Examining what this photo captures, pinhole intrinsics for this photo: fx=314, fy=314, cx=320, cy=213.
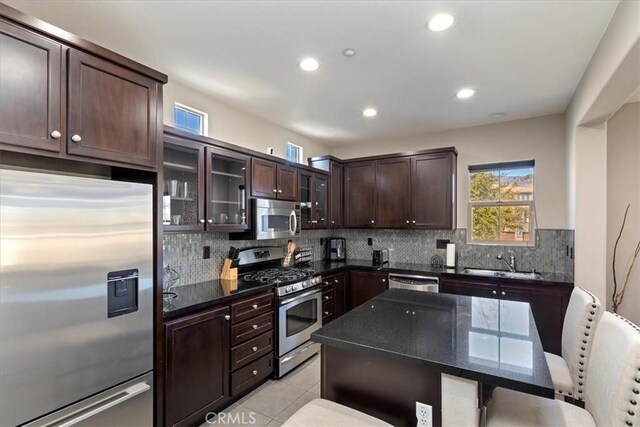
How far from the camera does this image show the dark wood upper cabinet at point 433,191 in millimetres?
4090

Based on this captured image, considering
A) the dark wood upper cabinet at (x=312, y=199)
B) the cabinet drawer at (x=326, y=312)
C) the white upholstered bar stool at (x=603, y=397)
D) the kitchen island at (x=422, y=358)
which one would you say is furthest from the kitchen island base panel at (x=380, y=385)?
the dark wood upper cabinet at (x=312, y=199)

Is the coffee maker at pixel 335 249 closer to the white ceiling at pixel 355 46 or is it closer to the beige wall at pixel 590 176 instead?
the white ceiling at pixel 355 46

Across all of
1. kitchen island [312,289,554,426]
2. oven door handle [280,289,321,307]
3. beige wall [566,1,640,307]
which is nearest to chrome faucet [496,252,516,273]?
beige wall [566,1,640,307]

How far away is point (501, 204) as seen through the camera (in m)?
4.11

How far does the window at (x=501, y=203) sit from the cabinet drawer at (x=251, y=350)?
297 cm

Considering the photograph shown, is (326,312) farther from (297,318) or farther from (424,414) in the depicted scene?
(424,414)

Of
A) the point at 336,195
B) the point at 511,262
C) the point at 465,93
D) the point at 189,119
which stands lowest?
the point at 511,262

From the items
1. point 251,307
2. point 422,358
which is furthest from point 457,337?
point 251,307

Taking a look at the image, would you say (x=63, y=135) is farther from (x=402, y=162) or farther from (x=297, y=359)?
(x=402, y=162)

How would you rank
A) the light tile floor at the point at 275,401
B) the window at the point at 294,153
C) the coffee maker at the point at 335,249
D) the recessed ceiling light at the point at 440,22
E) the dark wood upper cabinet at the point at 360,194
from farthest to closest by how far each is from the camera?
the coffee maker at the point at 335,249 → the dark wood upper cabinet at the point at 360,194 → the window at the point at 294,153 → the light tile floor at the point at 275,401 → the recessed ceiling light at the point at 440,22

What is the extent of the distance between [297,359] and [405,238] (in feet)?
7.75

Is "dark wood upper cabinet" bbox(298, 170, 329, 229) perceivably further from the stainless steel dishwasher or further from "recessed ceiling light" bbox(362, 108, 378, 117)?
the stainless steel dishwasher

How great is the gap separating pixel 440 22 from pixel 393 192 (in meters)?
2.64

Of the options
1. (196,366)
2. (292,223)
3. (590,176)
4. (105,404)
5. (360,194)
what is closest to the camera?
(105,404)
